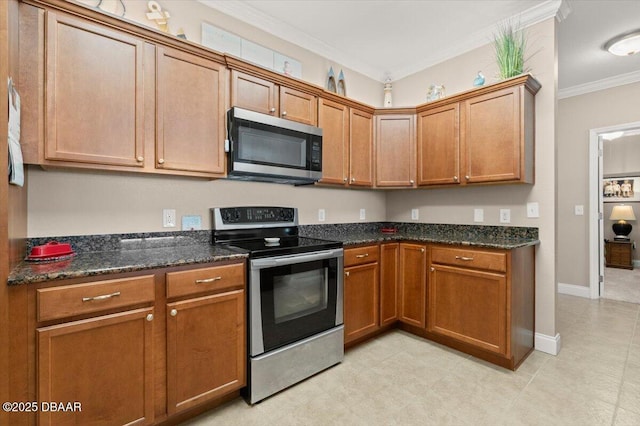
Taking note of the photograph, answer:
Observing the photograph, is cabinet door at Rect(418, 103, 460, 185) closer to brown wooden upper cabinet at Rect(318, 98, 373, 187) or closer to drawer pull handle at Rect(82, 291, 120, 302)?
brown wooden upper cabinet at Rect(318, 98, 373, 187)

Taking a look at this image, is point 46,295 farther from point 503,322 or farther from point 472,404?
point 503,322

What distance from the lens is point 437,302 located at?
2637mm

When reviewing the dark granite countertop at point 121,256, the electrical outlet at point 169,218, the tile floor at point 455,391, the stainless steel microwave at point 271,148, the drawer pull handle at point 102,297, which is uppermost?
the stainless steel microwave at point 271,148

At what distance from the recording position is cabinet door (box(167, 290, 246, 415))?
5.28 feet

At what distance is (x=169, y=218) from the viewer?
2162mm

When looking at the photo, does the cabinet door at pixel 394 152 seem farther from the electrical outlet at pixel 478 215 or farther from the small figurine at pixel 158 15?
the small figurine at pixel 158 15


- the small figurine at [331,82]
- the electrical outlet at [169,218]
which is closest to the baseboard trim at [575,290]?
the small figurine at [331,82]

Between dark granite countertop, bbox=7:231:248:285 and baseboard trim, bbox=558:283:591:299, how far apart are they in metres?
4.51

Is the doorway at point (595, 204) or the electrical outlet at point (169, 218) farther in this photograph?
the doorway at point (595, 204)

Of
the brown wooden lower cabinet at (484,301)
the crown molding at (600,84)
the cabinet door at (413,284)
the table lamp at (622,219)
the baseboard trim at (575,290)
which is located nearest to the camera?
the brown wooden lower cabinet at (484,301)

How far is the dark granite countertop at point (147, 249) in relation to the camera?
1362 mm

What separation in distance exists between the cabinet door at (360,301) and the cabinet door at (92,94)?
1762 mm

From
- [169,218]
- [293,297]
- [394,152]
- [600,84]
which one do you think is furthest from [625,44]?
[169,218]

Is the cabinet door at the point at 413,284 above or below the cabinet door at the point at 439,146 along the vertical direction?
below
